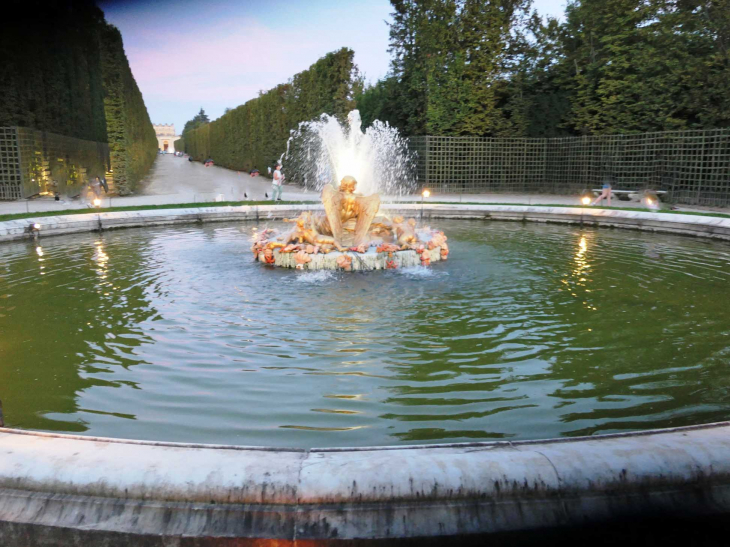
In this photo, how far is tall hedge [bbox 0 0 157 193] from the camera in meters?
20.7

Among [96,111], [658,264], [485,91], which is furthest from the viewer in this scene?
[96,111]

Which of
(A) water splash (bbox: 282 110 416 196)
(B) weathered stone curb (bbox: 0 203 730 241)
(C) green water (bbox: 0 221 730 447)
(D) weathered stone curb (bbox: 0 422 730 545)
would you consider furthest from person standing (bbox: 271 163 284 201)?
(D) weathered stone curb (bbox: 0 422 730 545)

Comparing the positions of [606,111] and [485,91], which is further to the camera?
[485,91]

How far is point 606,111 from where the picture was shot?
23.0 metres

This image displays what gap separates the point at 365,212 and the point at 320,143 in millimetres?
19899

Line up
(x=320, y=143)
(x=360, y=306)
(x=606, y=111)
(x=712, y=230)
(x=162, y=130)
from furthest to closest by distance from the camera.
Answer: (x=162, y=130)
(x=320, y=143)
(x=606, y=111)
(x=712, y=230)
(x=360, y=306)

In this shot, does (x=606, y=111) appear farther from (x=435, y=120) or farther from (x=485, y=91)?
(x=435, y=120)

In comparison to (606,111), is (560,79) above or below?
above

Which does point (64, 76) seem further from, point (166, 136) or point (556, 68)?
point (166, 136)

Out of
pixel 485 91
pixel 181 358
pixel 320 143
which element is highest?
pixel 485 91

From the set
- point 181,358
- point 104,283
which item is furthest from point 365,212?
point 181,358

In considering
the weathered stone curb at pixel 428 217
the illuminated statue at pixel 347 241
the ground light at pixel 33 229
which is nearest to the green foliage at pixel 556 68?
the weathered stone curb at pixel 428 217

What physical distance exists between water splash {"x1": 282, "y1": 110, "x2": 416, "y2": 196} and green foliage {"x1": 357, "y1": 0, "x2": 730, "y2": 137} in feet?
5.13

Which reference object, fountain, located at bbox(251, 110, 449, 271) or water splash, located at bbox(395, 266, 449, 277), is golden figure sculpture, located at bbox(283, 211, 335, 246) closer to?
fountain, located at bbox(251, 110, 449, 271)
